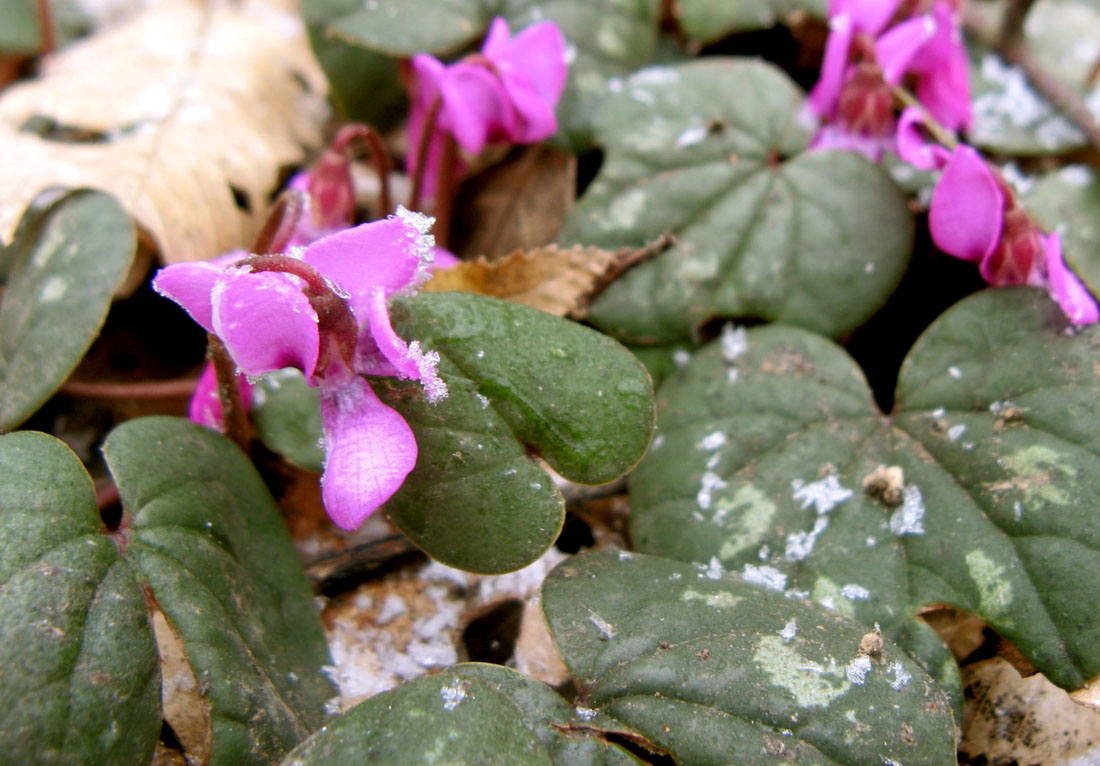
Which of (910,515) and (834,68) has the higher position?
(834,68)

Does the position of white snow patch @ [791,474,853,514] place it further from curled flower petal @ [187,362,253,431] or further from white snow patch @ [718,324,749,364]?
curled flower petal @ [187,362,253,431]

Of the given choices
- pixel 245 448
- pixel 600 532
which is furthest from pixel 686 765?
pixel 245 448

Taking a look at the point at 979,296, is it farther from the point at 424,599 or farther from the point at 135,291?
the point at 135,291

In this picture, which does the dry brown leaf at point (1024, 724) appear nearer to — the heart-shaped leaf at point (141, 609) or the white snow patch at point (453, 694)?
the white snow patch at point (453, 694)

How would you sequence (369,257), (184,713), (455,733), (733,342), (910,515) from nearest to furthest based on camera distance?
(455,733) → (369,257) → (184,713) → (910,515) → (733,342)

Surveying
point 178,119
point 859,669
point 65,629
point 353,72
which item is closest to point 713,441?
point 859,669

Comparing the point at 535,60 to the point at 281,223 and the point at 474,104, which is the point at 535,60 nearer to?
the point at 474,104

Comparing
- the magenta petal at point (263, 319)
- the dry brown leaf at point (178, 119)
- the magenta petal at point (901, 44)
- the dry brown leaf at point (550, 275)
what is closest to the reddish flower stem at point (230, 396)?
the magenta petal at point (263, 319)
